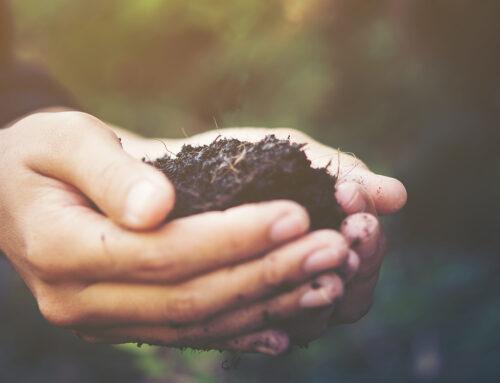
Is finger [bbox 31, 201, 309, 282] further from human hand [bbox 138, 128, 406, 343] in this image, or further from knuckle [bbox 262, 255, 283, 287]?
human hand [bbox 138, 128, 406, 343]

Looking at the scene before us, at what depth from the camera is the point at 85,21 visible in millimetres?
2641

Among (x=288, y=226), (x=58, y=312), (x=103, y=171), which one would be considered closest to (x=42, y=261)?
(x=58, y=312)

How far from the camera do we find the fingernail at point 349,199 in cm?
114

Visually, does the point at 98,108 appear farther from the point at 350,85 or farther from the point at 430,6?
the point at 430,6

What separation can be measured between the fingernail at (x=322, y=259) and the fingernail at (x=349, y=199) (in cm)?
29

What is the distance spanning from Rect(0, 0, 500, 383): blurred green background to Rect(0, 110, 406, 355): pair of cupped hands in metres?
1.19

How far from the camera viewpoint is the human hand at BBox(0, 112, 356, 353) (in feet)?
2.90

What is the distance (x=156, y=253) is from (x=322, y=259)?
15.8 inches

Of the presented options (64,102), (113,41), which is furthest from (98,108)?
(113,41)

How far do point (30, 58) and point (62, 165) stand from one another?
96.8 inches

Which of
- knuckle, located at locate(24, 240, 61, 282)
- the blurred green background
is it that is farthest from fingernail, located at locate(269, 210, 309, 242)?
the blurred green background

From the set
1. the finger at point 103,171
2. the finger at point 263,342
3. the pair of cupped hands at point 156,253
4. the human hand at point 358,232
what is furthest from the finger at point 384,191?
the finger at point 103,171

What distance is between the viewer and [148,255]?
0.89 meters

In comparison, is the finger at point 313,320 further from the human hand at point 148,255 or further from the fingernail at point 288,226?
the fingernail at point 288,226
